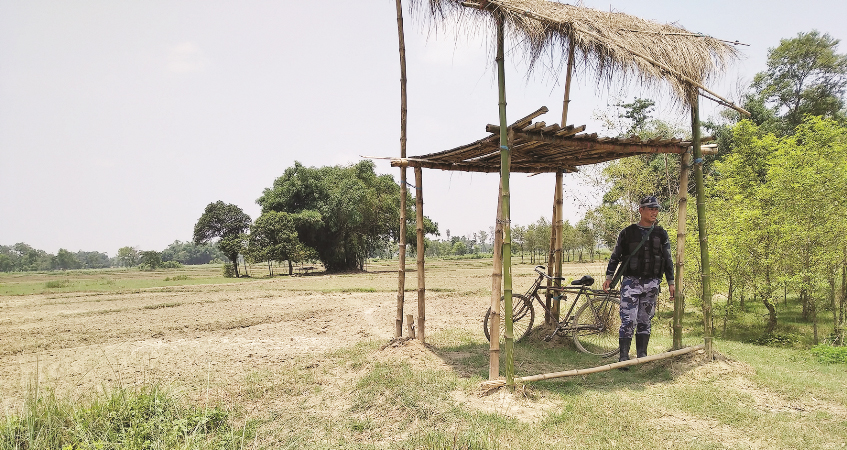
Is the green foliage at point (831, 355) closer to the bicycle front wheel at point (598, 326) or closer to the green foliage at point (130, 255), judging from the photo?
the bicycle front wheel at point (598, 326)

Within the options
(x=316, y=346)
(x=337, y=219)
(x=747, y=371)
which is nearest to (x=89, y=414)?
(x=316, y=346)

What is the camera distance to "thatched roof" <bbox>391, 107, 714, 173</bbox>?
5402 mm

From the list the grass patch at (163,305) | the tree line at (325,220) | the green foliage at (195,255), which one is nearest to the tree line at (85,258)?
the green foliage at (195,255)

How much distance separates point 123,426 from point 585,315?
625 cm

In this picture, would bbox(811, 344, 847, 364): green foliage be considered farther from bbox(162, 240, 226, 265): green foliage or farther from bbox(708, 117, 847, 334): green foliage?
bbox(162, 240, 226, 265): green foliage

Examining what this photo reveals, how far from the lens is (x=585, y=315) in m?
7.23

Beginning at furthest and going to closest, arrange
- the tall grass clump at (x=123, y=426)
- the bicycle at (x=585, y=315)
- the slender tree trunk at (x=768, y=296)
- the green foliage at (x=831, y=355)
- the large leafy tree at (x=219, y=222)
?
the large leafy tree at (x=219, y=222)
the slender tree trunk at (x=768, y=296)
the bicycle at (x=585, y=315)
the green foliage at (x=831, y=355)
the tall grass clump at (x=123, y=426)

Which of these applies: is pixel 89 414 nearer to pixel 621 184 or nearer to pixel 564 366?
pixel 564 366

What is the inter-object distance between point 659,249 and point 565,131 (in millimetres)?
2150

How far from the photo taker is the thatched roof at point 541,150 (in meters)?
5.40

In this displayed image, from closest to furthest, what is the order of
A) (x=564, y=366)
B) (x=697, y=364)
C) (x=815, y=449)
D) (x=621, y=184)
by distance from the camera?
(x=815, y=449)
(x=697, y=364)
(x=564, y=366)
(x=621, y=184)

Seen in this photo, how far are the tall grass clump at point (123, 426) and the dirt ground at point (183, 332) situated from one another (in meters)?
0.65

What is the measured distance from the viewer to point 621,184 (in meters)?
13.9

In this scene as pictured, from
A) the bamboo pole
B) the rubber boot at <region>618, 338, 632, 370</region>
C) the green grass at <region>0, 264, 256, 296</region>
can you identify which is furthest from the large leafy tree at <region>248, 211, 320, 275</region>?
the rubber boot at <region>618, 338, 632, 370</region>
